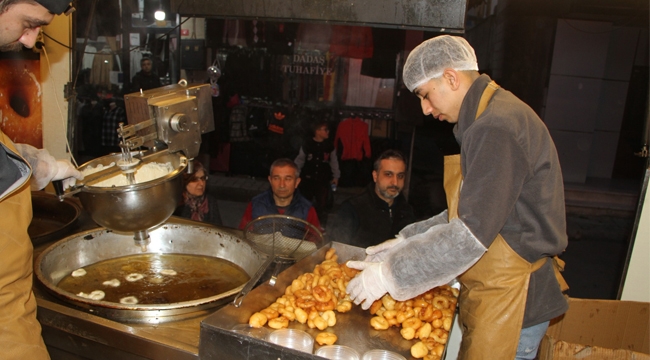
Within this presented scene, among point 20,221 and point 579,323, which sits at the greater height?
point 20,221

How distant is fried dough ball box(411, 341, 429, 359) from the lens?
6.42 ft

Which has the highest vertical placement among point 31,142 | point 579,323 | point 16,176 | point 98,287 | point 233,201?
point 16,176

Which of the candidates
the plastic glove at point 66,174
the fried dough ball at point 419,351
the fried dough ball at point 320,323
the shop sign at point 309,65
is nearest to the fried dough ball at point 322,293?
the fried dough ball at point 320,323

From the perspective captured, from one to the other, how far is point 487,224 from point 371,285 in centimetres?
58

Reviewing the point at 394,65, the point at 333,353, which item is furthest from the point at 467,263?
the point at 394,65

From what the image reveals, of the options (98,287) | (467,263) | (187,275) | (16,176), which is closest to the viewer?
(16,176)

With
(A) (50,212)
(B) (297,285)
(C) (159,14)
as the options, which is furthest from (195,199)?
(C) (159,14)

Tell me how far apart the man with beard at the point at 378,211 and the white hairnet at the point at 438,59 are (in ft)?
6.18

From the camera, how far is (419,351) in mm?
1961

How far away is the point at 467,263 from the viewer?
188cm

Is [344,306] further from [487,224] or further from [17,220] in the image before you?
[17,220]

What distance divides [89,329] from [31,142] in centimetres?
253

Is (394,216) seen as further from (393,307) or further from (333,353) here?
(333,353)

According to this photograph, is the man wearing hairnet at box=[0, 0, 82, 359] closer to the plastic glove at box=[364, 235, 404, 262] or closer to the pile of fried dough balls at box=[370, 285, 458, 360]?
the pile of fried dough balls at box=[370, 285, 458, 360]
